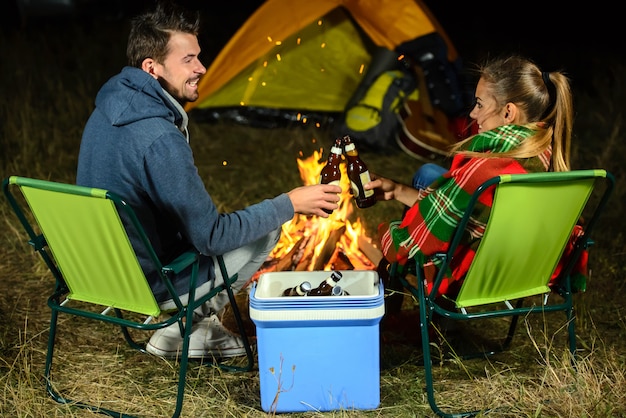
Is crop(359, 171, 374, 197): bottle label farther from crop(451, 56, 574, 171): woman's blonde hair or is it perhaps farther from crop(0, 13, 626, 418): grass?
crop(0, 13, 626, 418): grass

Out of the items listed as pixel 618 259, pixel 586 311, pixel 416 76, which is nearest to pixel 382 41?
pixel 416 76

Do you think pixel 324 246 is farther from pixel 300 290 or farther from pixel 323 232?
pixel 300 290

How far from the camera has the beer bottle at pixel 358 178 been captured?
3557 millimetres

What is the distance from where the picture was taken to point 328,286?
3.18 meters

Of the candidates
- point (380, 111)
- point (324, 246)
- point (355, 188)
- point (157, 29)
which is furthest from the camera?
point (380, 111)

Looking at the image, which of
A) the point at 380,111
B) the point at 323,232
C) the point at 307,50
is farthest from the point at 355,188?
the point at 307,50

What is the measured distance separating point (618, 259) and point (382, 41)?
2.50 m

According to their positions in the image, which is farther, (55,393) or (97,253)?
(55,393)

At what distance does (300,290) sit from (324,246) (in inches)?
35.9

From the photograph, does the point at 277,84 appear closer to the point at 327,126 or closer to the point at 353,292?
the point at 327,126

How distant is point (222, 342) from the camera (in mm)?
3627

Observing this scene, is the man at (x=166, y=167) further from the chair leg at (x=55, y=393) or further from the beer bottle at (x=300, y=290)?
the chair leg at (x=55, y=393)

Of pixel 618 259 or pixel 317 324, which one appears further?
pixel 618 259

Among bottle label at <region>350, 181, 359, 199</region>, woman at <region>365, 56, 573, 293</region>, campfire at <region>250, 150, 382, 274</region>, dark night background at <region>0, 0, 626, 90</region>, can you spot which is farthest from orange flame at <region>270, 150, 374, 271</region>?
dark night background at <region>0, 0, 626, 90</region>
